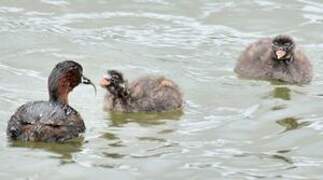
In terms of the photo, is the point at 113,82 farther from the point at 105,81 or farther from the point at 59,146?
the point at 59,146

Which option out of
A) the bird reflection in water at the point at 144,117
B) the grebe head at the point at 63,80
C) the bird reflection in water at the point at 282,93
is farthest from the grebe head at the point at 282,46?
the grebe head at the point at 63,80

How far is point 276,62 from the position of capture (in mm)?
15211

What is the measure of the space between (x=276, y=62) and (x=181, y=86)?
4.92 ft

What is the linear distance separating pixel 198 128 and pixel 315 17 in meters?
6.37

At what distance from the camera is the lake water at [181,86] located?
10.8 m

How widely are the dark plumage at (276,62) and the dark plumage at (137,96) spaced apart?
190cm

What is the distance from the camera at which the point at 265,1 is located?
19078mm

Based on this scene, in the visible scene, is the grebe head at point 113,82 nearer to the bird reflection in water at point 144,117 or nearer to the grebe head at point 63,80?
the bird reflection in water at point 144,117

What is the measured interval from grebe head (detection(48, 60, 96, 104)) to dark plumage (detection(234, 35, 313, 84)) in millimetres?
Result: 3339

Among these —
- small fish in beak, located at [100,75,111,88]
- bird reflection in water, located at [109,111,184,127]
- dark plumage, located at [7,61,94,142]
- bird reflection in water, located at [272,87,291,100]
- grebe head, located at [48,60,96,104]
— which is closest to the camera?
dark plumage, located at [7,61,94,142]

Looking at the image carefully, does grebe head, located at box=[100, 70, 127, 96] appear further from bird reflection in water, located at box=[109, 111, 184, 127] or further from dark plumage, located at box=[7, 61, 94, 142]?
dark plumage, located at box=[7, 61, 94, 142]

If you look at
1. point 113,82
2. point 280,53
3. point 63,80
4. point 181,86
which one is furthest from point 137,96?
point 280,53

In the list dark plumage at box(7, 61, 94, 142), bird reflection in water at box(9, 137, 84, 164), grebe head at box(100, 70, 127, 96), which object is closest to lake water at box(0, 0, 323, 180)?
bird reflection in water at box(9, 137, 84, 164)

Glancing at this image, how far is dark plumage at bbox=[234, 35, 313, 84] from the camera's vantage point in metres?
14.9
